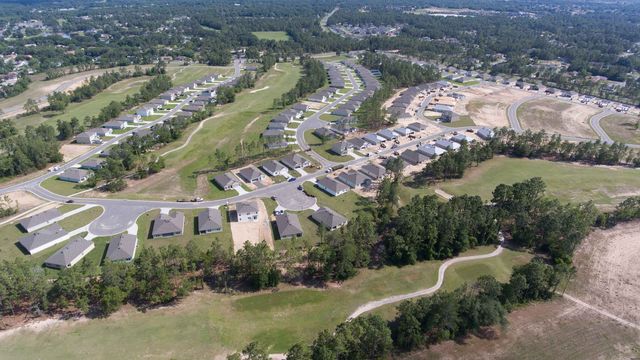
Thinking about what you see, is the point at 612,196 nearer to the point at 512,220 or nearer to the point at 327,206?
the point at 512,220

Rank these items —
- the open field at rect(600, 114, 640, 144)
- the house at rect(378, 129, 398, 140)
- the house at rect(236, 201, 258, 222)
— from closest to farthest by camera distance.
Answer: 1. the house at rect(236, 201, 258, 222)
2. the house at rect(378, 129, 398, 140)
3. the open field at rect(600, 114, 640, 144)

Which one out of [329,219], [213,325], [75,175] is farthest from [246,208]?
[75,175]

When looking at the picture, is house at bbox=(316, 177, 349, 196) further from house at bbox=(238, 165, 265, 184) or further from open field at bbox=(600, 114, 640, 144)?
open field at bbox=(600, 114, 640, 144)

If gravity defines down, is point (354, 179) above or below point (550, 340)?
above

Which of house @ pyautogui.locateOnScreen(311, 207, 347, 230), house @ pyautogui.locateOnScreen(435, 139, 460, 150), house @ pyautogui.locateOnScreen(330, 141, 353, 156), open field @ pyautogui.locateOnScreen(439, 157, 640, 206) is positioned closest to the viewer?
house @ pyautogui.locateOnScreen(311, 207, 347, 230)

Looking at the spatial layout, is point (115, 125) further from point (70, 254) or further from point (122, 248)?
point (122, 248)

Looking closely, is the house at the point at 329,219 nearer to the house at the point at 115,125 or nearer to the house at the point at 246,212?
the house at the point at 246,212

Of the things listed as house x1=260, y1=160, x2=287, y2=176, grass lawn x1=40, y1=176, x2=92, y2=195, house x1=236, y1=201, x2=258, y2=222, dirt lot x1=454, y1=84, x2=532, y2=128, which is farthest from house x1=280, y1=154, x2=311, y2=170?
dirt lot x1=454, y1=84, x2=532, y2=128
